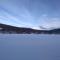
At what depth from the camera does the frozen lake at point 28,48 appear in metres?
4.73

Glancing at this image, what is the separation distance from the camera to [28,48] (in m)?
5.51

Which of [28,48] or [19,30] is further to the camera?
[28,48]

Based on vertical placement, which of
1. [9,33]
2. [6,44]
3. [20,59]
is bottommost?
[20,59]

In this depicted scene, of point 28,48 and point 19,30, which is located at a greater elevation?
point 19,30

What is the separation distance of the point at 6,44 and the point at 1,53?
2.73ft

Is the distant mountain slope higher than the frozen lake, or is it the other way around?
the distant mountain slope

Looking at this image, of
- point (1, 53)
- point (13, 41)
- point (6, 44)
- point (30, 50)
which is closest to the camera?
point (1, 53)

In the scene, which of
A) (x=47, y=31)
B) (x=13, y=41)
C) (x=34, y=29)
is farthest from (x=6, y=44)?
(x=47, y=31)

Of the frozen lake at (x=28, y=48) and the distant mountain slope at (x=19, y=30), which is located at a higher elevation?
the distant mountain slope at (x=19, y=30)

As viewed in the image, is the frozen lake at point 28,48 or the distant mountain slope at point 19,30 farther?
the distant mountain slope at point 19,30

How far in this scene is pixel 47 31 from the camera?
17.9ft

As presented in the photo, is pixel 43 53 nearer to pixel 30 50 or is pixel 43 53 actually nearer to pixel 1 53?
pixel 30 50

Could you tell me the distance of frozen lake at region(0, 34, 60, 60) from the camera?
4.73 meters

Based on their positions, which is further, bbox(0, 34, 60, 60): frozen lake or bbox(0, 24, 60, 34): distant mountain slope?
bbox(0, 24, 60, 34): distant mountain slope
